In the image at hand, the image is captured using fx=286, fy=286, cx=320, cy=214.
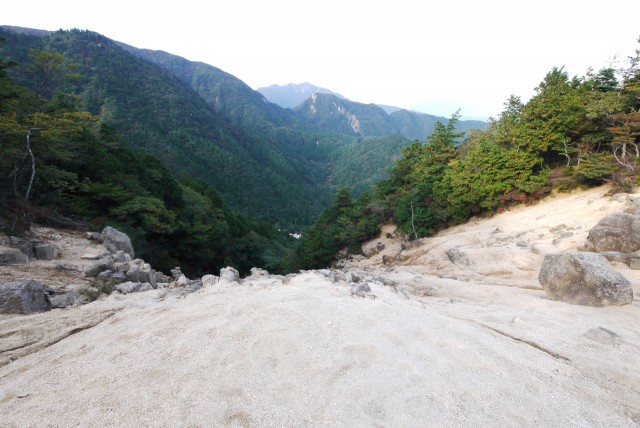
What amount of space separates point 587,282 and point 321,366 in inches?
257

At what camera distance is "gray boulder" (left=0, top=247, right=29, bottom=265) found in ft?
25.1

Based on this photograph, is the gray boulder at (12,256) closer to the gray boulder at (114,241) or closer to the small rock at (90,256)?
the small rock at (90,256)

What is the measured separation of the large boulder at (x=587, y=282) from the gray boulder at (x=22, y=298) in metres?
11.1

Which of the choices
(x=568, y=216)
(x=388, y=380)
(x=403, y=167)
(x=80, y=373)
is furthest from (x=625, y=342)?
(x=403, y=167)

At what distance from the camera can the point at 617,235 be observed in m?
9.36

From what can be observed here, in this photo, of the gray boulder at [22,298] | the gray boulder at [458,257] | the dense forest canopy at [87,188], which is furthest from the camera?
the gray boulder at [458,257]

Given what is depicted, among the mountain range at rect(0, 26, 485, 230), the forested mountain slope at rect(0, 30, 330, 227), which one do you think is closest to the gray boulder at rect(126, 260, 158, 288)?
the mountain range at rect(0, 26, 485, 230)

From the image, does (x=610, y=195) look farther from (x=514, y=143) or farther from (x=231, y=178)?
(x=231, y=178)

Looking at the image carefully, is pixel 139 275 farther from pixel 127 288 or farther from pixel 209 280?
pixel 209 280

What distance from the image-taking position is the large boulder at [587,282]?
5973mm

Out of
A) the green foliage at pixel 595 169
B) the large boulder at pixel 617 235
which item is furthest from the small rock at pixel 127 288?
the green foliage at pixel 595 169

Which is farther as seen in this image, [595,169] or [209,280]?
[595,169]

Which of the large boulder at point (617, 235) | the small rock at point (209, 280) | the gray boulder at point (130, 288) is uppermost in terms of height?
the large boulder at point (617, 235)

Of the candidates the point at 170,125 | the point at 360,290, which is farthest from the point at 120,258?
the point at 170,125
